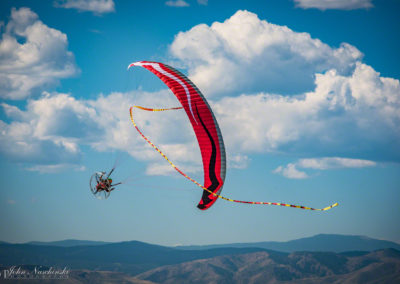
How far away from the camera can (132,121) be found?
190ft

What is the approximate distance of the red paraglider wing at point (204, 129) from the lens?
2132 inches

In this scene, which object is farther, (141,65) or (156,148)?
(141,65)

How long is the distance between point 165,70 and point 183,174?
50.2 feet

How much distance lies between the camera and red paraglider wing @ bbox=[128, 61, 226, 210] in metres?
54.2

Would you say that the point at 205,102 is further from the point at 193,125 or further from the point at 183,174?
the point at 183,174

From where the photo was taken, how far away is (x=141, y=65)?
60031 mm

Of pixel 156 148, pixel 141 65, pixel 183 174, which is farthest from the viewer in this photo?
pixel 141 65

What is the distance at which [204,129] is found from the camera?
184 ft

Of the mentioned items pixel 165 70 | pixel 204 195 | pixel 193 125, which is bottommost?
pixel 204 195

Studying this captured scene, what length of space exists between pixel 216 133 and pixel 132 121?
929cm

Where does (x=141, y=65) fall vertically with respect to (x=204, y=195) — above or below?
above

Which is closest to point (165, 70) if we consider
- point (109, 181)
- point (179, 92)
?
point (179, 92)

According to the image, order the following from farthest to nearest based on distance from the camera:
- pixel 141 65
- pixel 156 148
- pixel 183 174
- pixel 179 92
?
pixel 141 65, pixel 179 92, pixel 156 148, pixel 183 174

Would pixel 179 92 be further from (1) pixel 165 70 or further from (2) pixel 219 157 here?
(2) pixel 219 157
